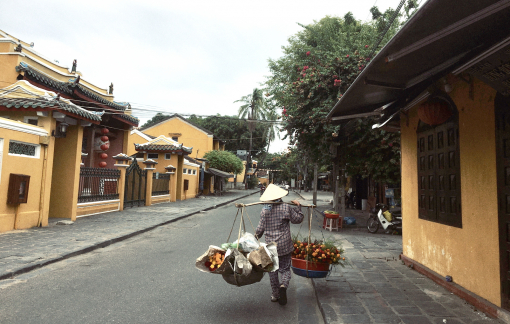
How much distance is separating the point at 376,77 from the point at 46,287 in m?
5.40

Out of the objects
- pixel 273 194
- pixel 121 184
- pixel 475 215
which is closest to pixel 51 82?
pixel 121 184

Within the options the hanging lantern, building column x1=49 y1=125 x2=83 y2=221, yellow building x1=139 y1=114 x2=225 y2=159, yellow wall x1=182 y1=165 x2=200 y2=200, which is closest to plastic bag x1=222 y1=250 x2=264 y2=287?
the hanging lantern

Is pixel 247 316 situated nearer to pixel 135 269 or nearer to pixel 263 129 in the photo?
pixel 135 269

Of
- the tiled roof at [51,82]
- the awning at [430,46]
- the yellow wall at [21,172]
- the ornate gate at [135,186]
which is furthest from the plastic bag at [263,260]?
the ornate gate at [135,186]

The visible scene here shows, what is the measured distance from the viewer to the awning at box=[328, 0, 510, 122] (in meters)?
2.76

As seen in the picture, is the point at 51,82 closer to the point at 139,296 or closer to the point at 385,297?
the point at 139,296

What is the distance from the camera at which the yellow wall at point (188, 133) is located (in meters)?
39.4

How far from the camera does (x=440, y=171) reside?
5078 millimetres

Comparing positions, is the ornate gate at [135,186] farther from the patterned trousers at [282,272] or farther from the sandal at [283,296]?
the sandal at [283,296]

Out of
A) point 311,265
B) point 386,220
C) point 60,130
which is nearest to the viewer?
point 311,265

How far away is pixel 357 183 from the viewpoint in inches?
853

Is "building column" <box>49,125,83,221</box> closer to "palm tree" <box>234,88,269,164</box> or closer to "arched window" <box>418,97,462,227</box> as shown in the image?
"arched window" <box>418,97,462,227</box>

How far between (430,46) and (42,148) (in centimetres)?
1015

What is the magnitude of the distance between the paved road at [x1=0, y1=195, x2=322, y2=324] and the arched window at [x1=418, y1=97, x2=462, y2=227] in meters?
2.29
